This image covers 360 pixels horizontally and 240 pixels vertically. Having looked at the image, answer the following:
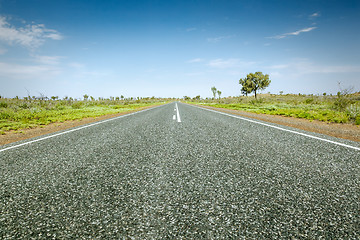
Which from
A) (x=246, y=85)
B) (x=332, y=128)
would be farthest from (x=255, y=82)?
(x=332, y=128)

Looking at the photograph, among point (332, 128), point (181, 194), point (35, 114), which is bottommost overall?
point (332, 128)

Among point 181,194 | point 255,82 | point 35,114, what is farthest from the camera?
point 255,82

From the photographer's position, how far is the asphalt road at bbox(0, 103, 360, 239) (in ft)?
5.34

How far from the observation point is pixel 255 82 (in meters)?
59.5

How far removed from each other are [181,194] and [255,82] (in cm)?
6442

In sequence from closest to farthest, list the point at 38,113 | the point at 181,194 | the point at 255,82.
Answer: the point at 181,194 → the point at 38,113 → the point at 255,82

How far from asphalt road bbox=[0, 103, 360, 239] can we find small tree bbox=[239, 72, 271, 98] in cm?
6095

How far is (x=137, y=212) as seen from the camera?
1881 mm

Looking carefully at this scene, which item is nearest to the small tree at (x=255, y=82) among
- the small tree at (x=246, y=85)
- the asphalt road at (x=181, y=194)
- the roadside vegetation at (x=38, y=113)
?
the small tree at (x=246, y=85)

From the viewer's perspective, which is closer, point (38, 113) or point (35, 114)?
point (35, 114)

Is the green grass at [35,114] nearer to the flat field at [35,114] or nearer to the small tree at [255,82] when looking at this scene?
the flat field at [35,114]

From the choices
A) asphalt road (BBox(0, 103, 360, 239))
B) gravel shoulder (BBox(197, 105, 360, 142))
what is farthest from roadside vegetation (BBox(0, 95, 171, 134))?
gravel shoulder (BBox(197, 105, 360, 142))

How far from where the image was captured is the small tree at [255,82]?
5803 cm

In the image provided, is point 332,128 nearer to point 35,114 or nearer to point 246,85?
point 35,114
